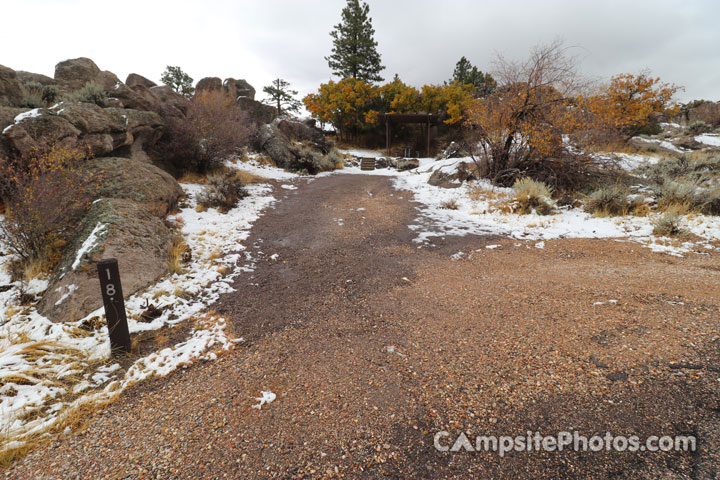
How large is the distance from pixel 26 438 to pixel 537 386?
3267 millimetres

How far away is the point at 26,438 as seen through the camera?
1675mm

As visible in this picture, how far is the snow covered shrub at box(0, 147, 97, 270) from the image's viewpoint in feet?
11.2

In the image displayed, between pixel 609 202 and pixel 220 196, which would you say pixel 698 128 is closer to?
pixel 609 202

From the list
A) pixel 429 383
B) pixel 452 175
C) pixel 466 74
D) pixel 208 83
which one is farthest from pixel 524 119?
pixel 466 74

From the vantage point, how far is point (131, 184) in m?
5.00

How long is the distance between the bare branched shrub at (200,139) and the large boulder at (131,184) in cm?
241

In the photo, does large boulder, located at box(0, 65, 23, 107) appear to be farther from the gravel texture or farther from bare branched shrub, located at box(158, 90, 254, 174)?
the gravel texture

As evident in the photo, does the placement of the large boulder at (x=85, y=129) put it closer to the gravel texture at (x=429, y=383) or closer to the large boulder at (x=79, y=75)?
the large boulder at (x=79, y=75)

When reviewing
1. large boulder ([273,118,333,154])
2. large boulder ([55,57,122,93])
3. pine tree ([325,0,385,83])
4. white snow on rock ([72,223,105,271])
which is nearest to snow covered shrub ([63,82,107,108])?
large boulder ([55,57,122,93])

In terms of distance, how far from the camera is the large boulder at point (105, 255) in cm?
291

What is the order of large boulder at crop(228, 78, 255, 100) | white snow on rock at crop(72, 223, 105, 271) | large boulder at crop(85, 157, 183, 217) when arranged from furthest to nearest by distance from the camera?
large boulder at crop(228, 78, 255, 100), large boulder at crop(85, 157, 183, 217), white snow on rock at crop(72, 223, 105, 271)

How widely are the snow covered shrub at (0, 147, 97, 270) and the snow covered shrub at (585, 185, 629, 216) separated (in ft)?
31.0

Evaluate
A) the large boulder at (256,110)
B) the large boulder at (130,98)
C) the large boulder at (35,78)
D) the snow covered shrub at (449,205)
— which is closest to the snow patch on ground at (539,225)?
the snow covered shrub at (449,205)

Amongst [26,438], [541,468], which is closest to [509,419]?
[541,468]
